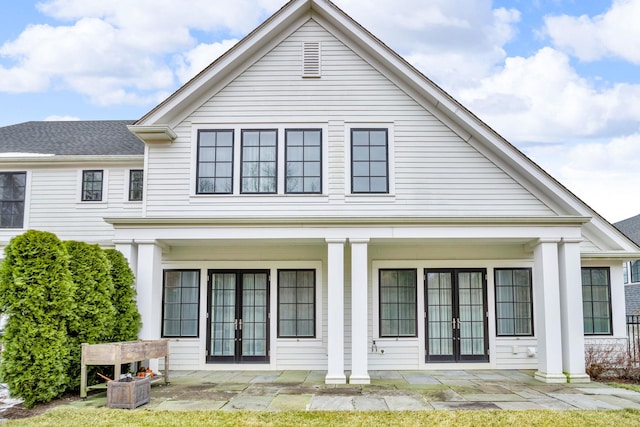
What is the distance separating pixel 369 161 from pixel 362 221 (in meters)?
1.72

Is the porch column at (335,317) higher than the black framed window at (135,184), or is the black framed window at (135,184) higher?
the black framed window at (135,184)

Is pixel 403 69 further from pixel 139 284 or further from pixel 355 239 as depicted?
pixel 139 284

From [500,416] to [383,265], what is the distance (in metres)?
5.18

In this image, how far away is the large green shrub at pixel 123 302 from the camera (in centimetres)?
980

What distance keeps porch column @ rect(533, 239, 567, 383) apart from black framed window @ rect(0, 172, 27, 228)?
12.3 m

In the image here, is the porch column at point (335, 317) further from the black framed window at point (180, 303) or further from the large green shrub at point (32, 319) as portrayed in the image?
the large green shrub at point (32, 319)

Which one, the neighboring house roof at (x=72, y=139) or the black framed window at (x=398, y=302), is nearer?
the black framed window at (x=398, y=302)

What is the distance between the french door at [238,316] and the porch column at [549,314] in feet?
18.7

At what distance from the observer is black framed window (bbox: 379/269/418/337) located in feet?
39.2

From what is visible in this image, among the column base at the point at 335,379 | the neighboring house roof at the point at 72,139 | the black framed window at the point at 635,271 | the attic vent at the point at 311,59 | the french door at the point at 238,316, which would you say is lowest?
the column base at the point at 335,379

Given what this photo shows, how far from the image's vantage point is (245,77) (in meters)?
11.8

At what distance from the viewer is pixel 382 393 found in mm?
9023

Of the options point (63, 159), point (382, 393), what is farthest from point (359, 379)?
point (63, 159)

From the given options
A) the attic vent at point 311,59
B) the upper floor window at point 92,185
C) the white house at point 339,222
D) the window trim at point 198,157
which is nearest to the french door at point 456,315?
the white house at point 339,222
